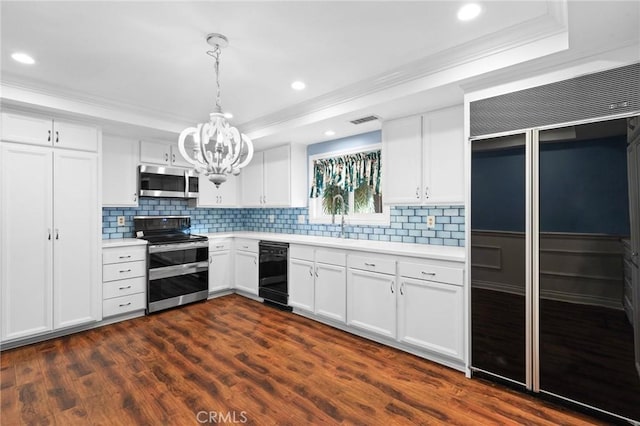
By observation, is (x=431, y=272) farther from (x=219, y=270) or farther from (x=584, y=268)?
(x=219, y=270)

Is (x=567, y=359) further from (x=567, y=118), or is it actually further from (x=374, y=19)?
(x=374, y=19)

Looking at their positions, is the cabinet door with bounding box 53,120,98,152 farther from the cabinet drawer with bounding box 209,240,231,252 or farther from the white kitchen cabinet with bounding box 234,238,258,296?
the white kitchen cabinet with bounding box 234,238,258,296

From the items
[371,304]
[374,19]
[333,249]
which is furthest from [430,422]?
[374,19]

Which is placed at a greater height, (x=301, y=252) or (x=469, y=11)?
(x=469, y=11)

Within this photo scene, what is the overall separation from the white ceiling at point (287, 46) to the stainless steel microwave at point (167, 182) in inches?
40.5

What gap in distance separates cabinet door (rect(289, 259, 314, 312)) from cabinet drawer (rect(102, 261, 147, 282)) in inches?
73.1

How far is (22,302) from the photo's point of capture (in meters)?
3.05

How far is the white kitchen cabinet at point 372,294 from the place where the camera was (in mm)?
2984

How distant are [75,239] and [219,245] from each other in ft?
5.79

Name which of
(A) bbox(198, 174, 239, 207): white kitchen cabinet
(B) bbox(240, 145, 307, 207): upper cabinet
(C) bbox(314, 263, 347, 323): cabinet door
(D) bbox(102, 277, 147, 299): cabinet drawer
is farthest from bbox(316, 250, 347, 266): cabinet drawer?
(D) bbox(102, 277, 147, 299): cabinet drawer

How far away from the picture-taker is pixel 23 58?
248 centimetres

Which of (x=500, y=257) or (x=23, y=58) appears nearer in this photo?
(x=500, y=257)

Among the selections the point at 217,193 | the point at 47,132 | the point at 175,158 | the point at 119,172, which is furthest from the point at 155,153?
the point at 47,132

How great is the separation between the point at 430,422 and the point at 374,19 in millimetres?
2560
